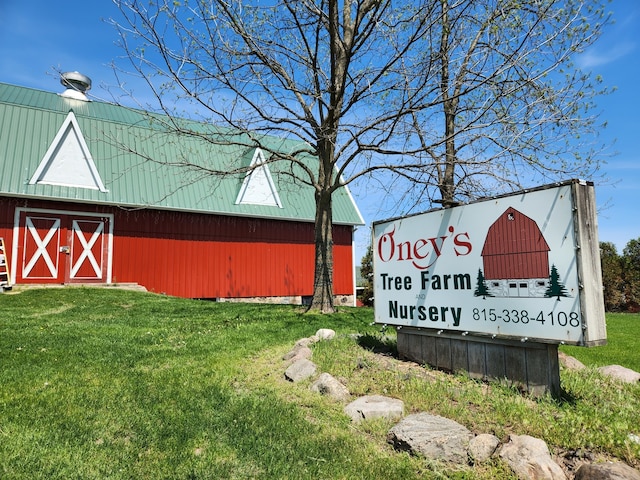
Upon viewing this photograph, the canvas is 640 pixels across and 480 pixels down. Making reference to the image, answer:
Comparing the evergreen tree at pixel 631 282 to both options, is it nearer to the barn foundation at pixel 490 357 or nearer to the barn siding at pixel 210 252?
the barn siding at pixel 210 252

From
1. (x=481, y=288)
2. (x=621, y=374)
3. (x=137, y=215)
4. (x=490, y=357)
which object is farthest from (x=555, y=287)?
(x=137, y=215)

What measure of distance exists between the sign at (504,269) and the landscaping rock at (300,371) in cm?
147

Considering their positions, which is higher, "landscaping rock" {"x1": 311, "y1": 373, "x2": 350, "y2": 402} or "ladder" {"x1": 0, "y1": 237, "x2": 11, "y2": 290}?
"ladder" {"x1": 0, "y1": 237, "x2": 11, "y2": 290}

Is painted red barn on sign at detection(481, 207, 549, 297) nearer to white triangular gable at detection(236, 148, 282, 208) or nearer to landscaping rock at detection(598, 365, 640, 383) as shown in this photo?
landscaping rock at detection(598, 365, 640, 383)

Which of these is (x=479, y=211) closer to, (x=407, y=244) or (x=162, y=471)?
(x=407, y=244)

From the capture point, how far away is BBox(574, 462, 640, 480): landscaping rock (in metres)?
2.81

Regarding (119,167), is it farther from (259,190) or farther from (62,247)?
(259,190)

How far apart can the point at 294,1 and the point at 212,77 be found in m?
2.77

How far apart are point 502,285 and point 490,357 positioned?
2.96ft

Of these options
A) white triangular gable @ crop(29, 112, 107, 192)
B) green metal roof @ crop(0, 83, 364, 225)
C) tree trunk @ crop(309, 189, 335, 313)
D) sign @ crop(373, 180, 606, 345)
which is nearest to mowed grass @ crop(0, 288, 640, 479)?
sign @ crop(373, 180, 606, 345)

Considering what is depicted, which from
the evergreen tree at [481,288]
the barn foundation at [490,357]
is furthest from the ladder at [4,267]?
the evergreen tree at [481,288]

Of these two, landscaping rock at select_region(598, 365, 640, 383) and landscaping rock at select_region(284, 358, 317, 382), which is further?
landscaping rock at select_region(598, 365, 640, 383)

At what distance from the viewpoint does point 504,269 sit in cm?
511

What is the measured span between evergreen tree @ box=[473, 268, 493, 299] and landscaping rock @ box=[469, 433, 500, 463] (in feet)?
6.56
